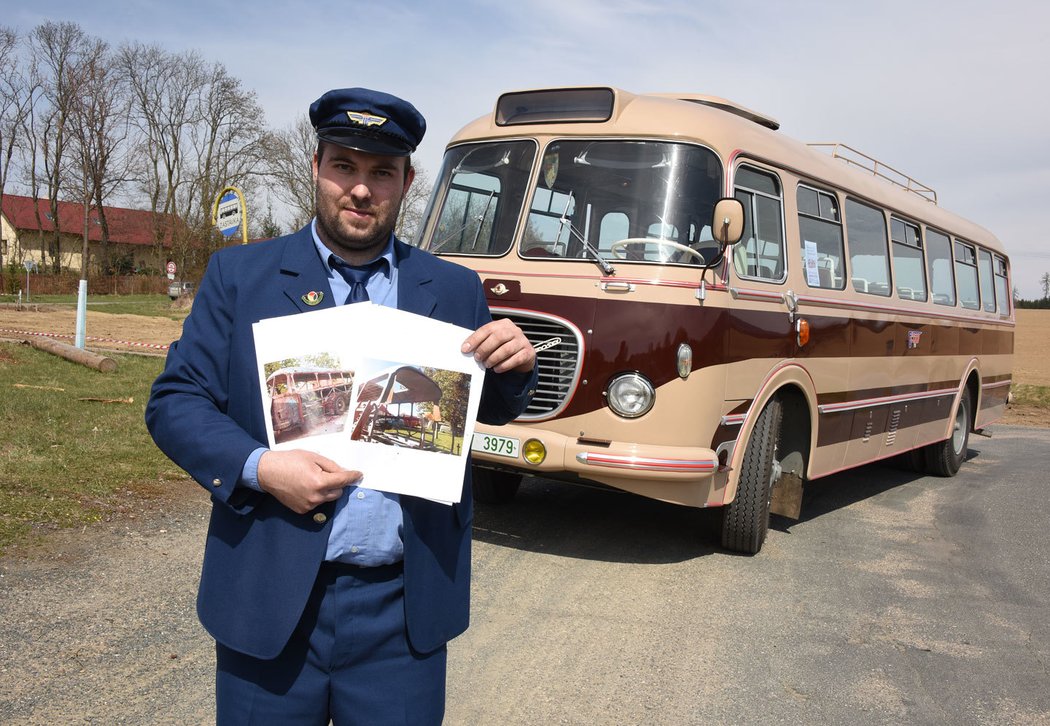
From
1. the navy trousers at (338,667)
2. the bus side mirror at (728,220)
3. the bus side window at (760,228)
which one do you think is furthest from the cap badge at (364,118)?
the bus side window at (760,228)

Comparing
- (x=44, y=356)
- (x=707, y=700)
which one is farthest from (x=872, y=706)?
(x=44, y=356)

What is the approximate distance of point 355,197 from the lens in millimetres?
2080

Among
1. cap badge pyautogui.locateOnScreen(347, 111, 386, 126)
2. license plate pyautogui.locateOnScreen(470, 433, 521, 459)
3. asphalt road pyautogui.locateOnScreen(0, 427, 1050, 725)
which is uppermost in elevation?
cap badge pyautogui.locateOnScreen(347, 111, 386, 126)

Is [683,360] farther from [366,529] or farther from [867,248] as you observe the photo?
[366,529]

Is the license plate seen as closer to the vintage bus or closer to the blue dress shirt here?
the blue dress shirt

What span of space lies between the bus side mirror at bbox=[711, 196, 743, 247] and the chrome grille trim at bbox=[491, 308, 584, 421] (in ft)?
3.58

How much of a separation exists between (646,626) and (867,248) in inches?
182

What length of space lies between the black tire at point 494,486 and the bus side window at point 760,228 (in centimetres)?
248

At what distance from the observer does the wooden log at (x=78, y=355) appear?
44.4 feet

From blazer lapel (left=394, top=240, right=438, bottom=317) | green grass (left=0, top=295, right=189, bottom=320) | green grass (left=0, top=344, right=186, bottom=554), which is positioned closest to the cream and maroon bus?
green grass (left=0, top=344, right=186, bottom=554)

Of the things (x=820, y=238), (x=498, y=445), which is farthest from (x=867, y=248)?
(x=498, y=445)

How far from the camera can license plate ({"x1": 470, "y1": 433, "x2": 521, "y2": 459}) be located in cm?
611

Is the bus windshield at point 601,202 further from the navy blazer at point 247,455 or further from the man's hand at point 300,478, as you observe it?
the man's hand at point 300,478

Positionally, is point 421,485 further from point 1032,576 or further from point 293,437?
point 1032,576
